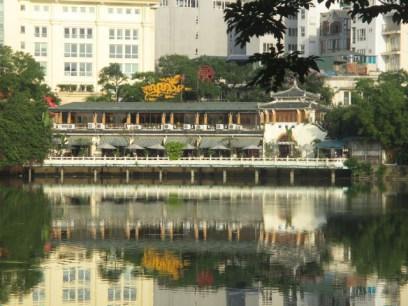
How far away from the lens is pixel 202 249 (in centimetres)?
5228

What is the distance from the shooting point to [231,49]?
484 feet

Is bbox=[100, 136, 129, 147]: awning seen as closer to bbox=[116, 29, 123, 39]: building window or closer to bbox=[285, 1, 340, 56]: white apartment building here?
bbox=[116, 29, 123, 39]: building window

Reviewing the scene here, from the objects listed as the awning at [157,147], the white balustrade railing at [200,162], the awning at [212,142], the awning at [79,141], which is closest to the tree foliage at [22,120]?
the white balustrade railing at [200,162]

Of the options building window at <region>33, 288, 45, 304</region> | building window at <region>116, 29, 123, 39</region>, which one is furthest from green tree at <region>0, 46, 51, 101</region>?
building window at <region>33, 288, 45, 304</region>

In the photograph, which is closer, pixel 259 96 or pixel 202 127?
pixel 202 127

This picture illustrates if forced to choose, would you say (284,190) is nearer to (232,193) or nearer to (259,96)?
(232,193)

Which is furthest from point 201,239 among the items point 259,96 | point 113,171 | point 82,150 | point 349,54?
point 349,54

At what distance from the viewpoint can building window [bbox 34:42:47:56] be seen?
131m

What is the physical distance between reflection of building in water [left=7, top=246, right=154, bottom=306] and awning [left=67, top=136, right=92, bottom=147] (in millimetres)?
60837

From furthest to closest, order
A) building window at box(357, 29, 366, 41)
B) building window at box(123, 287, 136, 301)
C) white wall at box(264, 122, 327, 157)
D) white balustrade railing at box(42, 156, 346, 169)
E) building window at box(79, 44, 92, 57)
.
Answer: building window at box(357, 29, 366, 41), building window at box(79, 44, 92, 57), white wall at box(264, 122, 327, 157), white balustrade railing at box(42, 156, 346, 169), building window at box(123, 287, 136, 301)

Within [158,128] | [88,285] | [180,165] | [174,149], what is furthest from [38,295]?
[158,128]

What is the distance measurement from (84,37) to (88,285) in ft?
298

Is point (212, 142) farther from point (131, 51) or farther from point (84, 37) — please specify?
point (84, 37)

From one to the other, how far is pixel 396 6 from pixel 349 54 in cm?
11271
